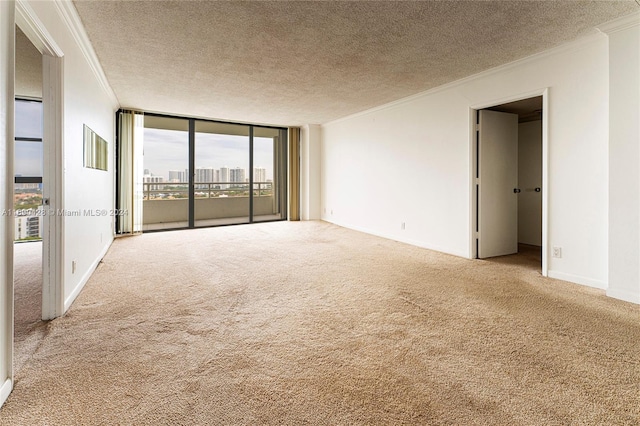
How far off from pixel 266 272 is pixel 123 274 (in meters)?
1.65

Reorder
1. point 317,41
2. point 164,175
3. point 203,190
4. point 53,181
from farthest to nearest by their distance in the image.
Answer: point 203,190 → point 164,175 → point 317,41 → point 53,181

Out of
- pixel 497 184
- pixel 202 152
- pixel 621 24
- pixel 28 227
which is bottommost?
pixel 28 227

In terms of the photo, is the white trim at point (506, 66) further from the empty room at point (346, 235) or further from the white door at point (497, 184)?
the white door at point (497, 184)

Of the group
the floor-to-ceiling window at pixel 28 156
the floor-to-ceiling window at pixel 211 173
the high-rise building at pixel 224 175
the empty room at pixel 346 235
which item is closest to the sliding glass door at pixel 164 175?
the floor-to-ceiling window at pixel 211 173

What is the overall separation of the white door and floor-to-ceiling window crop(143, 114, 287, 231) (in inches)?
206

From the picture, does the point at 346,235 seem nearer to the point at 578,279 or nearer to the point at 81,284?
the point at 578,279

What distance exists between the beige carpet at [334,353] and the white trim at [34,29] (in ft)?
6.58

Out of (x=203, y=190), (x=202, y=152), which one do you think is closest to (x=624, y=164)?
(x=202, y=152)

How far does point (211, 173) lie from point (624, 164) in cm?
807

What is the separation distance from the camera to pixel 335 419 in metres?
1.39

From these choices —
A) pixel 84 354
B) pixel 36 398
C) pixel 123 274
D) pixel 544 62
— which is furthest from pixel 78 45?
pixel 544 62

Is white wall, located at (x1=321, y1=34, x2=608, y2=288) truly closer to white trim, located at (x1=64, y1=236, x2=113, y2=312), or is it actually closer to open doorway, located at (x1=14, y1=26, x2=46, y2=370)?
white trim, located at (x1=64, y1=236, x2=113, y2=312)

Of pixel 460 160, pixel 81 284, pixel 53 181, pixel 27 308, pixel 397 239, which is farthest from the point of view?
pixel 397 239

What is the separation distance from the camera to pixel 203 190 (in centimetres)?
849
